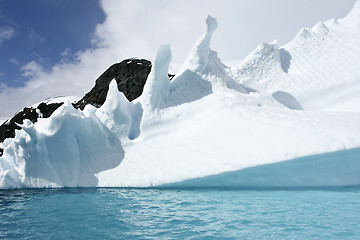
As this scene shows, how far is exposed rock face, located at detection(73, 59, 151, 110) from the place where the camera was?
29891mm

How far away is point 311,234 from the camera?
2922mm

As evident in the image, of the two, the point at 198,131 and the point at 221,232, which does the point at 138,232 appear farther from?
the point at 198,131

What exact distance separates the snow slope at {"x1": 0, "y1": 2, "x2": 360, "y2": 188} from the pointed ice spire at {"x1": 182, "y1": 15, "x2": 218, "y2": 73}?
4 cm

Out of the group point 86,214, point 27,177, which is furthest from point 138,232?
point 27,177

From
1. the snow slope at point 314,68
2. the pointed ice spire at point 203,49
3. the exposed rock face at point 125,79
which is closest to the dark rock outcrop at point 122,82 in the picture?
the exposed rock face at point 125,79

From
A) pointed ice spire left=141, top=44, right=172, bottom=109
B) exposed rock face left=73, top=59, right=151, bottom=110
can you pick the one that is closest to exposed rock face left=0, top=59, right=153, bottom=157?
exposed rock face left=73, top=59, right=151, bottom=110

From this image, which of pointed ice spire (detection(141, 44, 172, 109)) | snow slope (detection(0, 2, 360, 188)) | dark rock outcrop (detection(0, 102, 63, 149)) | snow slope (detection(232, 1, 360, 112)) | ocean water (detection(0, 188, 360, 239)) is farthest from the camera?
dark rock outcrop (detection(0, 102, 63, 149))

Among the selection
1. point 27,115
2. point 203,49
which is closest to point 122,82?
point 27,115

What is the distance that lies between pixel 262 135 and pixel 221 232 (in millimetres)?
3311

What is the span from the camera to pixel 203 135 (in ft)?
21.7

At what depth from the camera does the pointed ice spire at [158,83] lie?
26.3 feet

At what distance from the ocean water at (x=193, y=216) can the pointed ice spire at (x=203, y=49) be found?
4.51 m

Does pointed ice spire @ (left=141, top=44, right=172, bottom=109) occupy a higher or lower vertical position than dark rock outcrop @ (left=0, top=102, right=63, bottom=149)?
lower

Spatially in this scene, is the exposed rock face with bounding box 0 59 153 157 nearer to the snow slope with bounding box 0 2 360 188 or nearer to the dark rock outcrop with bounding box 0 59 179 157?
the dark rock outcrop with bounding box 0 59 179 157
